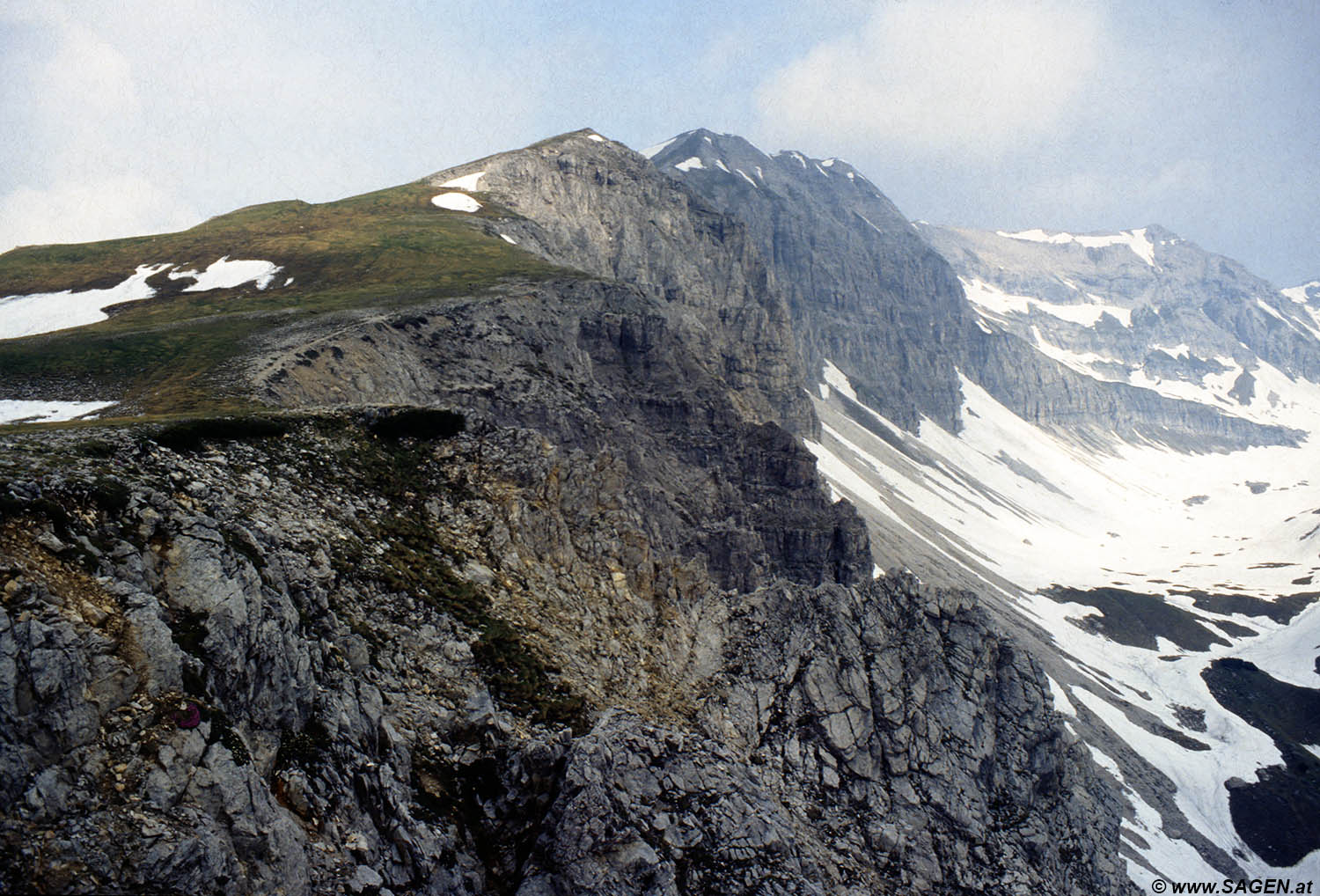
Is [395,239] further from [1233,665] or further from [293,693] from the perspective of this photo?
[1233,665]

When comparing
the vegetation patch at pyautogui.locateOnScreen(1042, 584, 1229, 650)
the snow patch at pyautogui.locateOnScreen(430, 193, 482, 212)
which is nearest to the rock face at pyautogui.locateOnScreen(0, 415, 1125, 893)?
the snow patch at pyautogui.locateOnScreen(430, 193, 482, 212)

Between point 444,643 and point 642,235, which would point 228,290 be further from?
point 642,235

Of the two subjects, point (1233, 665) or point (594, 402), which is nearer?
point (594, 402)

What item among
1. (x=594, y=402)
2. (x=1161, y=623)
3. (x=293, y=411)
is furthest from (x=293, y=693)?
(x=1161, y=623)

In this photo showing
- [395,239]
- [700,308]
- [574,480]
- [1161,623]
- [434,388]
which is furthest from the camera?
[1161,623]

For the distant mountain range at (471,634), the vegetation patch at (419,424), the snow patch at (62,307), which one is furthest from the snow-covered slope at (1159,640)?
the snow patch at (62,307)

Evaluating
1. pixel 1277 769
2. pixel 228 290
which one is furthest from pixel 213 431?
pixel 1277 769

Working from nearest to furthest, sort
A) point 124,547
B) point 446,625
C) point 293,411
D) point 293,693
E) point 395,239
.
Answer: point 124,547 < point 293,693 < point 446,625 < point 293,411 < point 395,239
